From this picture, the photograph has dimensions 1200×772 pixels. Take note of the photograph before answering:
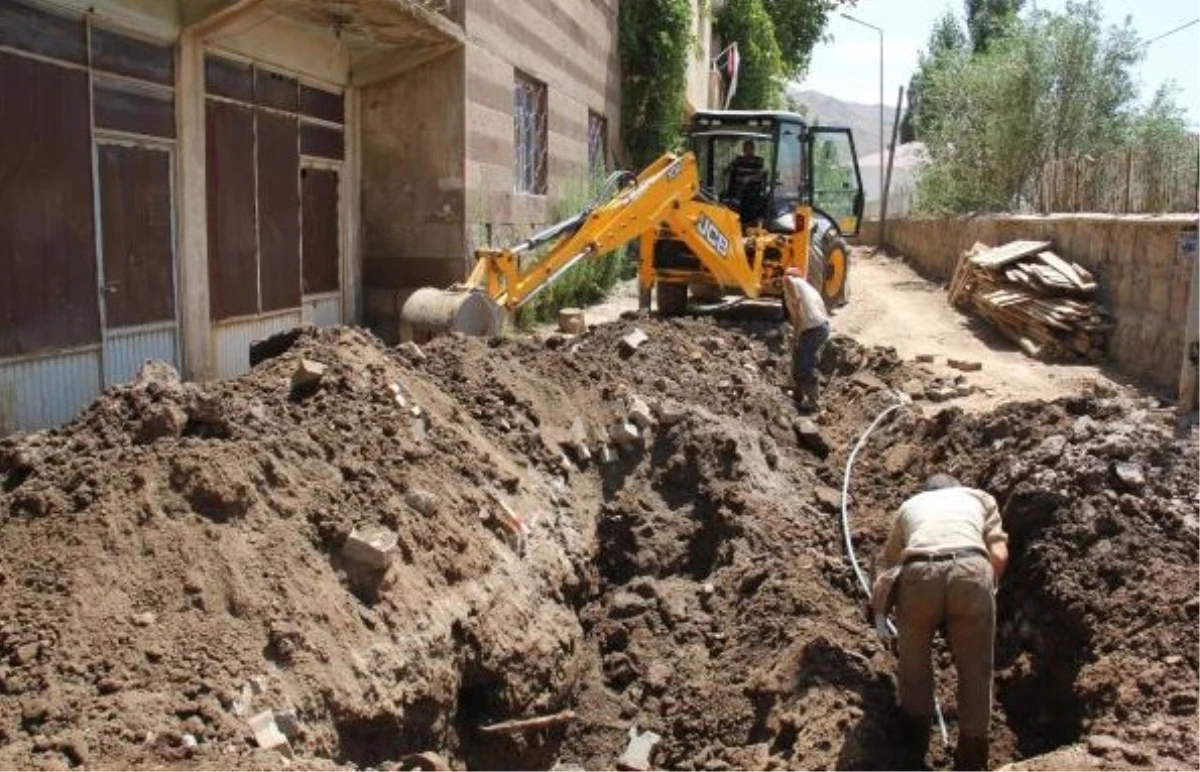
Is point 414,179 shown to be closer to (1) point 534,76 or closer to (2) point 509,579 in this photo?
(1) point 534,76

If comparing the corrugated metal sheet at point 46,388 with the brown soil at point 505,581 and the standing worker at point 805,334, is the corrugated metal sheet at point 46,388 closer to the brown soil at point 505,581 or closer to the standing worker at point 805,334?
the brown soil at point 505,581

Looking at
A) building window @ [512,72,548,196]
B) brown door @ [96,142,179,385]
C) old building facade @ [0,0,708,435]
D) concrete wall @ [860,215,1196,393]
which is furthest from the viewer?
building window @ [512,72,548,196]

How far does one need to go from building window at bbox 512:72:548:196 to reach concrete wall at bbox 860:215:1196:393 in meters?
7.63

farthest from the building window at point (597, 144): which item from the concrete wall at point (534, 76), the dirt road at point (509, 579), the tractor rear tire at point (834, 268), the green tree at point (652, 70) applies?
the dirt road at point (509, 579)

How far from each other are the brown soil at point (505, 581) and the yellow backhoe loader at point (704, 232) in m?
1.09

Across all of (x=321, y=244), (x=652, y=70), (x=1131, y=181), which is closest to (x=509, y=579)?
(x=321, y=244)

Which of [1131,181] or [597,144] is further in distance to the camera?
[597,144]

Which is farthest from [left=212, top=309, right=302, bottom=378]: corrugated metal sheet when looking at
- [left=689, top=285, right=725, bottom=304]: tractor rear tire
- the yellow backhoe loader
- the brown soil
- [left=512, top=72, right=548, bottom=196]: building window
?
[left=689, top=285, right=725, bottom=304]: tractor rear tire

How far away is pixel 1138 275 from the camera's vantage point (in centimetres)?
1391

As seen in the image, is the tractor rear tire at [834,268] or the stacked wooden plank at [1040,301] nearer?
the stacked wooden plank at [1040,301]

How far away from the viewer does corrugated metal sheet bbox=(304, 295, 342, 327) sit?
12711 mm

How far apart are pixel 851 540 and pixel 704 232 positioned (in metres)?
5.32

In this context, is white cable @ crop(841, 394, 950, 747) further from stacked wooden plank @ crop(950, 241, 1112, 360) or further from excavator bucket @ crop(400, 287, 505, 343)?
stacked wooden plank @ crop(950, 241, 1112, 360)

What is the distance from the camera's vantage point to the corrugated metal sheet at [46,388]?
786cm
